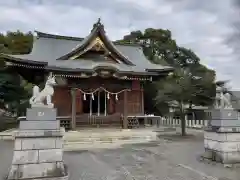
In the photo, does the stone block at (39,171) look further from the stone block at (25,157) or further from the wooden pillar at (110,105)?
the wooden pillar at (110,105)

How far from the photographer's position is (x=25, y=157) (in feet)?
20.0

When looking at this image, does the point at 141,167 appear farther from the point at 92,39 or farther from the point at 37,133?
the point at 92,39

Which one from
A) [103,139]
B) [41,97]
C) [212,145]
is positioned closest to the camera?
[41,97]

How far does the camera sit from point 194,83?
17500mm

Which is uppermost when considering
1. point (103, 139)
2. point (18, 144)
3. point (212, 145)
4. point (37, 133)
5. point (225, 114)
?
point (225, 114)

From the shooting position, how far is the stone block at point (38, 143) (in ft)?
20.1

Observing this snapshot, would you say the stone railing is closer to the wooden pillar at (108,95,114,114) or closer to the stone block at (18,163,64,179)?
the wooden pillar at (108,95,114,114)

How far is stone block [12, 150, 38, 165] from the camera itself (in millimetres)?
6043

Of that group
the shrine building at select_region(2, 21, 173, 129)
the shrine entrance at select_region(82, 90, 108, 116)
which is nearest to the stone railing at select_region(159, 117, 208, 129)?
the shrine building at select_region(2, 21, 173, 129)

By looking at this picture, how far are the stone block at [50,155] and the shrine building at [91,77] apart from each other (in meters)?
8.10

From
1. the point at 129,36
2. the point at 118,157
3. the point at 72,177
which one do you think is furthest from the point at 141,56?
the point at 129,36

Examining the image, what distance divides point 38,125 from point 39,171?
3.85 feet

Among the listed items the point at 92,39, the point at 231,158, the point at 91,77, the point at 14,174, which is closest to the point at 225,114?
the point at 231,158

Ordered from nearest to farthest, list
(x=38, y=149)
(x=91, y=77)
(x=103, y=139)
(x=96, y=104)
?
(x=38, y=149)
(x=103, y=139)
(x=91, y=77)
(x=96, y=104)
